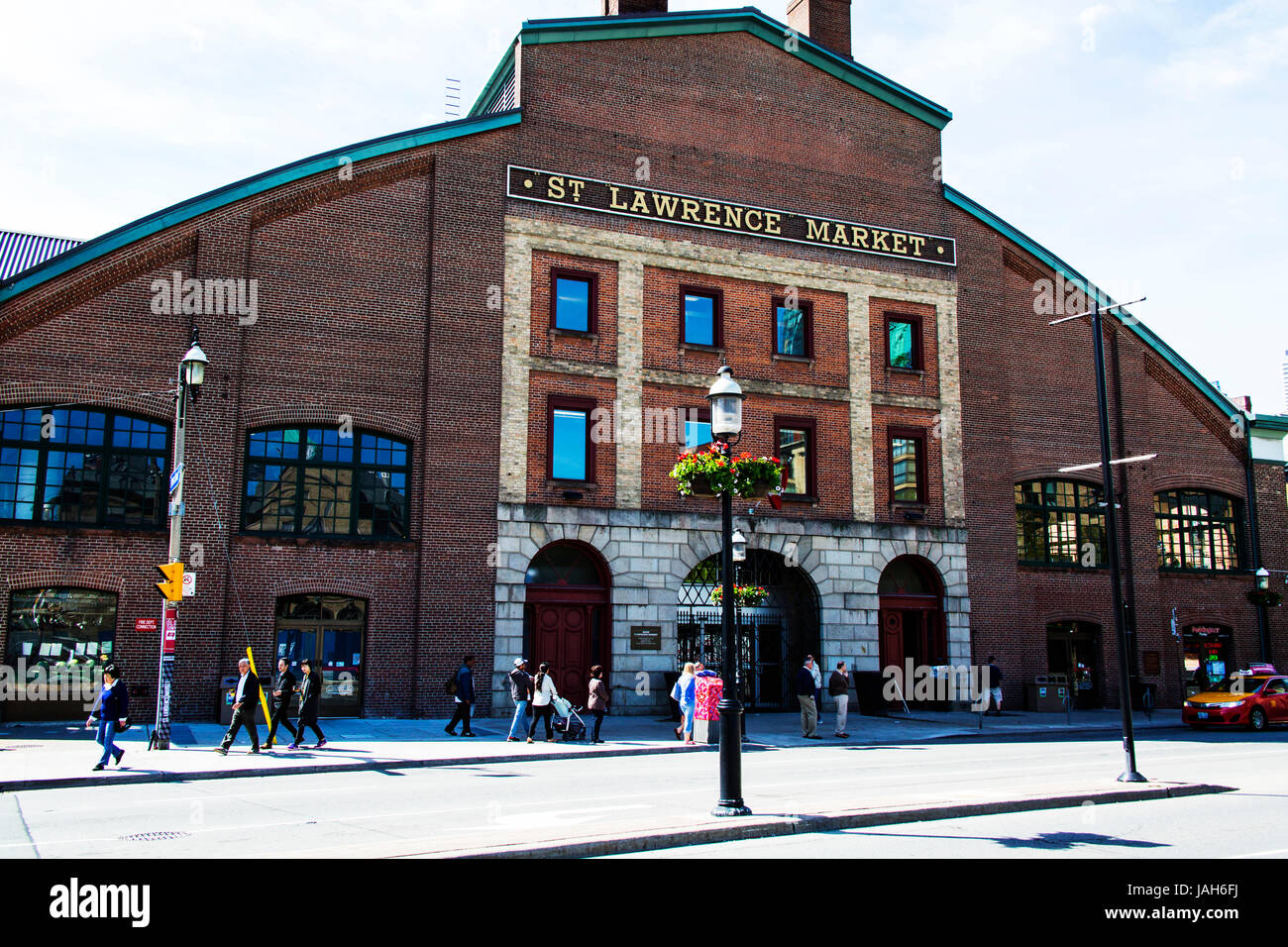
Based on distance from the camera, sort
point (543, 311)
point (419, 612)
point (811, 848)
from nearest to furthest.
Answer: point (811, 848), point (419, 612), point (543, 311)

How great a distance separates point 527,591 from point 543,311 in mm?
7130

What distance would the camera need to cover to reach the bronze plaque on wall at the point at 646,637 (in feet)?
89.5

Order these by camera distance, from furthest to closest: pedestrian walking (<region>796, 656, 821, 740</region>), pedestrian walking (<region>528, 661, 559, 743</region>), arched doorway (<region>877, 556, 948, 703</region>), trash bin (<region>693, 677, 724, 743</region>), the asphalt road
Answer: arched doorway (<region>877, 556, 948, 703</region>) → pedestrian walking (<region>796, 656, 821, 740</region>) → trash bin (<region>693, 677, 724, 743</region>) → pedestrian walking (<region>528, 661, 559, 743</region>) → the asphalt road

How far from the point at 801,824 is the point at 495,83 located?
26.1 meters

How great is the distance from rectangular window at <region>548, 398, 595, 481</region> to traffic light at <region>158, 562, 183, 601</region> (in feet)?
33.3

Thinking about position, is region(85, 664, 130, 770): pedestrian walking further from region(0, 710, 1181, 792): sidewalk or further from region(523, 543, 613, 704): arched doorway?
region(523, 543, 613, 704): arched doorway

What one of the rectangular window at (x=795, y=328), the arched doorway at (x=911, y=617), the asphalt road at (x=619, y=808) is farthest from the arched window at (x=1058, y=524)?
the asphalt road at (x=619, y=808)

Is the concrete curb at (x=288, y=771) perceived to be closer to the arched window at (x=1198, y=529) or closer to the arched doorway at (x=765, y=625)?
the arched doorway at (x=765, y=625)

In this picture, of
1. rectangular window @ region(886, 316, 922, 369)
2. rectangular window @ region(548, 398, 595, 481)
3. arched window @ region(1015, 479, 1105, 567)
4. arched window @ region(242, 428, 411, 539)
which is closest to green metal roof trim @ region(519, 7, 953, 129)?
rectangular window @ region(886, 316, 922, 369)

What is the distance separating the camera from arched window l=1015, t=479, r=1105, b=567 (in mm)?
33375

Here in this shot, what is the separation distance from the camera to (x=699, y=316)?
29.9m
